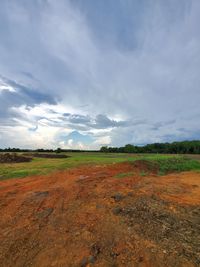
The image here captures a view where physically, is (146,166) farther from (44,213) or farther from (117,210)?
(44,213)

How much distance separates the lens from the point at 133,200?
228 inches

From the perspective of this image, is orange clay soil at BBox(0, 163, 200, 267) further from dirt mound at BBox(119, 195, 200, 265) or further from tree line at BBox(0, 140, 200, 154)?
tree line at BBox(0, 140, 200, 154)

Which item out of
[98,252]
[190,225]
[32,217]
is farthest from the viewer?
[32,217]

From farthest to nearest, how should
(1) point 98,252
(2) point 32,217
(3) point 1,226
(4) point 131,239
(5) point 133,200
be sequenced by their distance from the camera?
(5) point 133,200, (2) point 32,217, (3) point 1,226, (4) point 131,239, (1) point 98,252

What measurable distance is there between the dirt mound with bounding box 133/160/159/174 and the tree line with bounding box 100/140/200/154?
49.7 m

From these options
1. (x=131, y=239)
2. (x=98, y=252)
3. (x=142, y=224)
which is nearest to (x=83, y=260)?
(x=98, y=252)

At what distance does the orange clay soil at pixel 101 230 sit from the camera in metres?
2.92

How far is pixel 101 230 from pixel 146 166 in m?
11.2

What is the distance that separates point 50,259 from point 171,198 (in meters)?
4.54

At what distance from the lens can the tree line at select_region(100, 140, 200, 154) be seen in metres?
61.1

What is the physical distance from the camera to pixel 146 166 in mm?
14297

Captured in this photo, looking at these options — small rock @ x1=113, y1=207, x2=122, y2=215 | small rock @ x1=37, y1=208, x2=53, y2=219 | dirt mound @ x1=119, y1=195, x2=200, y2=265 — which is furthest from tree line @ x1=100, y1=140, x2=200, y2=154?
small rock @ x1=37, y1=208, x2=53, y2=219

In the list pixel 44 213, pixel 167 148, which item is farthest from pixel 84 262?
pixel 167 148

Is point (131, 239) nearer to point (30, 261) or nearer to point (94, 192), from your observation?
point (30, 261)
